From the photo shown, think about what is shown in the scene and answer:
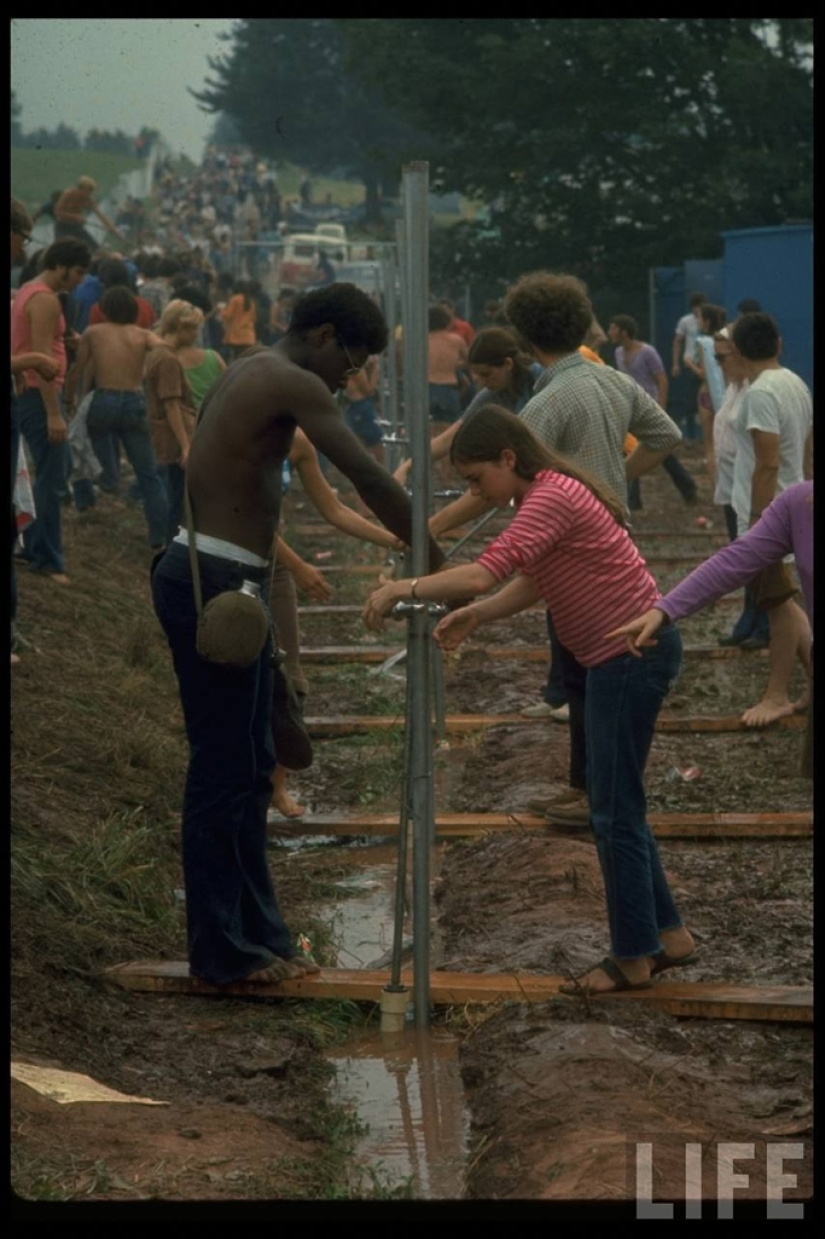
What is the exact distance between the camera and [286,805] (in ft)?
27.9

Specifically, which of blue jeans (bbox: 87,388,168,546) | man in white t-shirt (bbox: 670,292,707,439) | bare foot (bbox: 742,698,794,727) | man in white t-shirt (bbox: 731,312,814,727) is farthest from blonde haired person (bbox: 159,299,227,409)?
man in white t-shirt (bbox: 670,292,707,439)

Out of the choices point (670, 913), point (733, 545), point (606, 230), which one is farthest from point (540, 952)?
point (606, 230)

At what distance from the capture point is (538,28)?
37.5m

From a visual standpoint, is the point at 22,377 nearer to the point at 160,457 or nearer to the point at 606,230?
the point at 160,457

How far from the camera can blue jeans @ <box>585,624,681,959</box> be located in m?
5.88

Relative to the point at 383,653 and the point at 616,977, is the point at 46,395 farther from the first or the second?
the point at 616,977

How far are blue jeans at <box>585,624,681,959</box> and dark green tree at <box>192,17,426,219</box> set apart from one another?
71650 millimetres

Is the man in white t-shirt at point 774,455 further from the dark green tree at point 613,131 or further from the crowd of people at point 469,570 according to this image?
the dark green tree at point 613,131

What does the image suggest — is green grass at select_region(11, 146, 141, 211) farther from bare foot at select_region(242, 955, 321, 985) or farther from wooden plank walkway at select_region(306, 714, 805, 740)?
bare foot at select_region(242, 955, 321, 985)

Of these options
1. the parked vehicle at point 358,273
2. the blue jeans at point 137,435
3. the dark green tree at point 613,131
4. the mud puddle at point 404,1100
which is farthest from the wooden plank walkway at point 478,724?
the dark green tree at point 613,131

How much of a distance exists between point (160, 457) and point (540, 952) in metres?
8.11

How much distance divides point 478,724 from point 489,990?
408 centimetres
